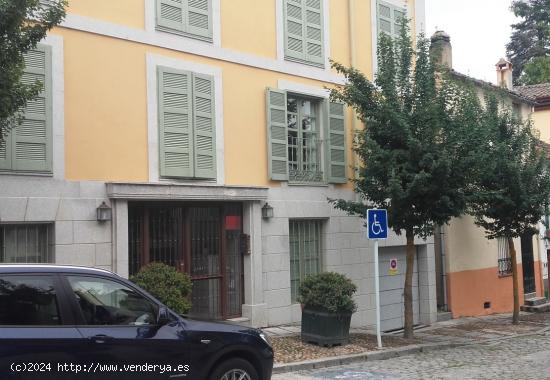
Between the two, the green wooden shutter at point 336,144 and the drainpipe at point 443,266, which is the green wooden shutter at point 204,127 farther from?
the drainpipe at point 443,266

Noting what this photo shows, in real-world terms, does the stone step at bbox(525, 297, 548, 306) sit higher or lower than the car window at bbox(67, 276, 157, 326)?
lower

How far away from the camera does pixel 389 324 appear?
1559 centimetres

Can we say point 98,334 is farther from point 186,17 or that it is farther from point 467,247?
point 467,247

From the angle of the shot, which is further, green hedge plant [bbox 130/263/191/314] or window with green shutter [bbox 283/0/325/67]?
window with green shutter [bbox 283/0/325/67]

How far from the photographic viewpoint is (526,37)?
161 ft

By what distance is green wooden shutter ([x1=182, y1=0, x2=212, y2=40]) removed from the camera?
11836 mm

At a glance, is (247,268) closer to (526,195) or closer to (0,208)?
(0,208)

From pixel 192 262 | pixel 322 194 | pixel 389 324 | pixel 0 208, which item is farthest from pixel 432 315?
pixel 0 208

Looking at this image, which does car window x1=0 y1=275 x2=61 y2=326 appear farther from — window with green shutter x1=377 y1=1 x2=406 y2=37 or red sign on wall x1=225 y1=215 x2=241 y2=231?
window with green shutter x1=377 y1=1 x2=406 y2=37

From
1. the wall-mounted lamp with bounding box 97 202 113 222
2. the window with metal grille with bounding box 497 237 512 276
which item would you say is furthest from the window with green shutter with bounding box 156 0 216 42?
the window with metal grille with bounding box 497 237 512 276

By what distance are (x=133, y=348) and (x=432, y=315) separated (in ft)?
40.1

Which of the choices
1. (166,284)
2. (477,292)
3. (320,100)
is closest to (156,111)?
(166,284)

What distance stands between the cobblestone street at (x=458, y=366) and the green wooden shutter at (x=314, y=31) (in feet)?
22.1

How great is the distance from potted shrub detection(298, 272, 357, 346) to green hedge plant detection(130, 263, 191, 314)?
2.34 metres
